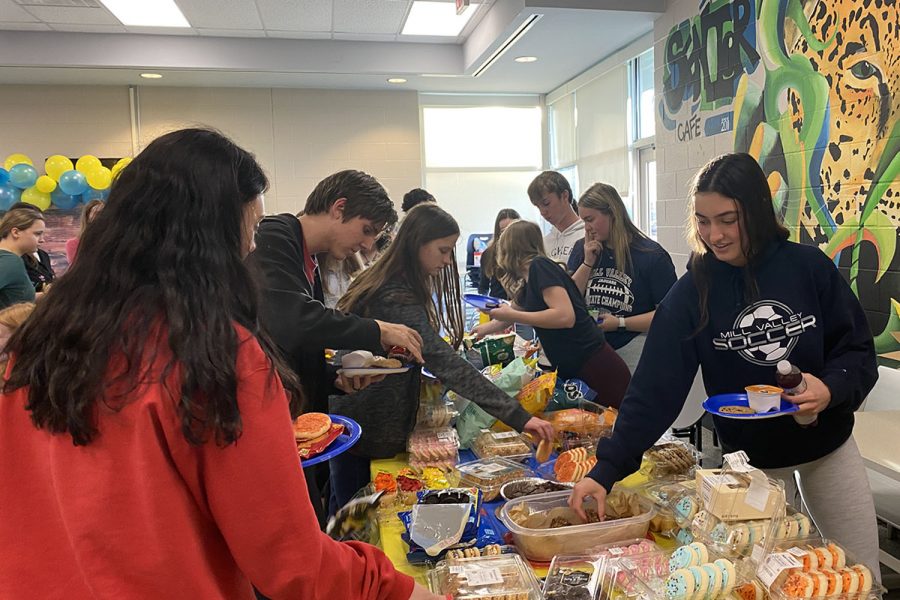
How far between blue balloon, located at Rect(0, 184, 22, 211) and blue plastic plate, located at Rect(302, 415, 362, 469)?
5708 mm

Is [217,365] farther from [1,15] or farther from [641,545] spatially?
[1,15]

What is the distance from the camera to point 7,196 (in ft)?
19.3

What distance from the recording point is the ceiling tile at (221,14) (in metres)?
4.67

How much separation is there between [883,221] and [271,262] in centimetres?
250

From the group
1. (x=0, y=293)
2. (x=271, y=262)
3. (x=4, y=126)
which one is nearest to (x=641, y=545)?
(x=271, y=262)

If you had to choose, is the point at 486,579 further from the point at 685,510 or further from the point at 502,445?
the point at 502,445

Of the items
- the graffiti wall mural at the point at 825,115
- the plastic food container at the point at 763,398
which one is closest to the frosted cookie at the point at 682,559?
the plastic food container at the point at 763,398

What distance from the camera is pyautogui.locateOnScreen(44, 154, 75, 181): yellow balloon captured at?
239 inches

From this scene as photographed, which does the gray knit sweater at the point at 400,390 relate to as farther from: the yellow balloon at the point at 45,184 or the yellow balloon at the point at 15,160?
the yellow balloon at the point at 15,160

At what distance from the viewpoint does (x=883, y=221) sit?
106 inches

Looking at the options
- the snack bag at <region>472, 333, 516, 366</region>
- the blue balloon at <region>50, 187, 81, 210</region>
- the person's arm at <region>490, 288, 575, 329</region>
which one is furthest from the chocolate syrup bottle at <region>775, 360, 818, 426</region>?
the blue balloon at <region>50, 187, 81, 210</region>

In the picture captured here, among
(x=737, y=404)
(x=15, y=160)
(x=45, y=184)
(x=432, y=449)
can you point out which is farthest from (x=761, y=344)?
(x=15, y=160)

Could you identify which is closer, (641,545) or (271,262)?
(641,545)

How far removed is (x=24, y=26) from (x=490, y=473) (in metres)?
5.59
